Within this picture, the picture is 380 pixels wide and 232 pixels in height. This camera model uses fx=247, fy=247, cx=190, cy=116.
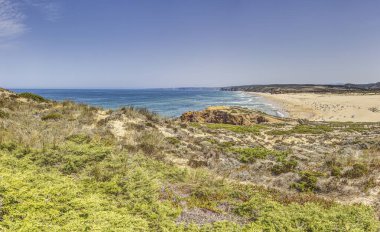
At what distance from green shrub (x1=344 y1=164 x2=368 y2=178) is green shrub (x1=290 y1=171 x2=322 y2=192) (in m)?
1.16

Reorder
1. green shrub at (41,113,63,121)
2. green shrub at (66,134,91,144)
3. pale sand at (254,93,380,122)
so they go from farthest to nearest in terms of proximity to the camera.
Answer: pale sand at (254,93,380,122) → green shrub at (41,113,63,121) → green shrub at (66,134,91,144)

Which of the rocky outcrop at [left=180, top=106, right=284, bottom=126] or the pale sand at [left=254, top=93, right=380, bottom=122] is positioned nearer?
the rocky outcrop at [left=180, top=106, right=284, bottom=126]

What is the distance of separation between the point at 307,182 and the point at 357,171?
231cm

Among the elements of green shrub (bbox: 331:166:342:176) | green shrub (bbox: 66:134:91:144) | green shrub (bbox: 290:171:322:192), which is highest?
green shrub (bbox: 66:134:91:144)

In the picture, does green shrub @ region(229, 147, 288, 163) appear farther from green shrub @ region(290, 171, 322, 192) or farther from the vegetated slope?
green shrub @ region(290, 171, 322, 192)

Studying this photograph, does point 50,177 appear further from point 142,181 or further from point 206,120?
point 206,120

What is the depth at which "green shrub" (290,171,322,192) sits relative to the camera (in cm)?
1036

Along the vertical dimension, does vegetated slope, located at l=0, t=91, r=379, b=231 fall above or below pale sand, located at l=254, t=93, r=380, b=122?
above

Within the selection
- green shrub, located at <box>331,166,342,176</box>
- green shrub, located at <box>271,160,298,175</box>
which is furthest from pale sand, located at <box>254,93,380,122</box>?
green shrub, located at <box>331,166,342,176</box>

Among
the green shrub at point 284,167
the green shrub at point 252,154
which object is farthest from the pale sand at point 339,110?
the green shrub at point 284,167

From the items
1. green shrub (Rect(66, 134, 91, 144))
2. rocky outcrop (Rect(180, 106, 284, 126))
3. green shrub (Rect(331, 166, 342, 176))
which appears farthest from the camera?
rocky outcrop (Rect(180, 106, 284, 126))

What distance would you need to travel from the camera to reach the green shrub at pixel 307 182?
10.4 metres

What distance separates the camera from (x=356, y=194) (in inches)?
371

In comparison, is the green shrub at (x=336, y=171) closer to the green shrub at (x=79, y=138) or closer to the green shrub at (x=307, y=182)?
the green shrub at (x=307, y=182)
